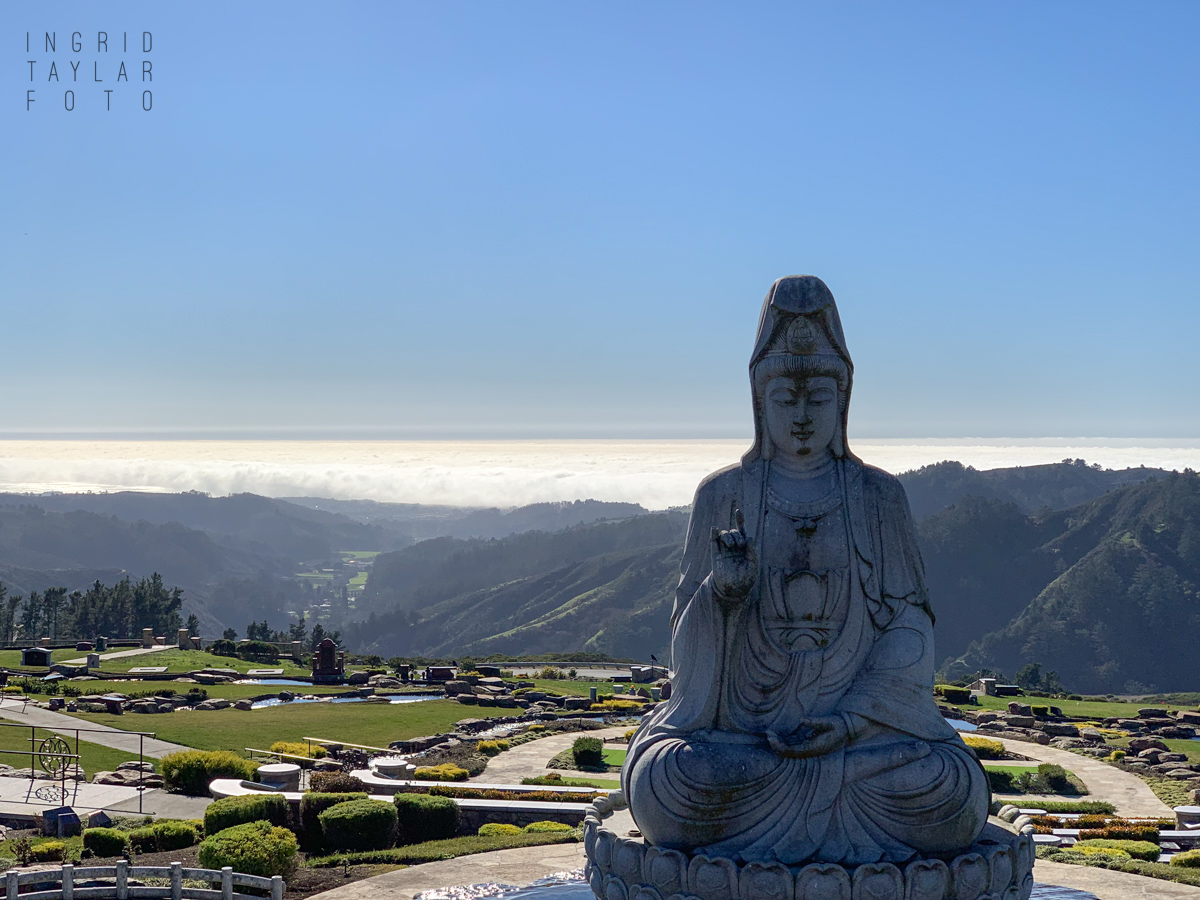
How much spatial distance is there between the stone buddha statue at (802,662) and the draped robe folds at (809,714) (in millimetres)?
13

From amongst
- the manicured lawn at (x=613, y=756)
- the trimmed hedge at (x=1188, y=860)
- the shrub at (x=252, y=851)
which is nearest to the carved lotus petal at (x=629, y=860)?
the shrub at (x=252, y=851)

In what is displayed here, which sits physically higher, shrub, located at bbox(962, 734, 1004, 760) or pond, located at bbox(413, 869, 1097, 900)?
pond, located at bbox(413, 869, 1097, 900)

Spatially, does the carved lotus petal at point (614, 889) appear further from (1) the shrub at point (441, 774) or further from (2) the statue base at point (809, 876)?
(1) the shrub at point (441, 774)

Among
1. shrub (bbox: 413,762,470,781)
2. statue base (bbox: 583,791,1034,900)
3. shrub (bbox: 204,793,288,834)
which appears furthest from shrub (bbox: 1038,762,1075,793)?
statue base (bbox: 583,791,1034,900)

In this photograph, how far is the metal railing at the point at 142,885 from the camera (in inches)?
532

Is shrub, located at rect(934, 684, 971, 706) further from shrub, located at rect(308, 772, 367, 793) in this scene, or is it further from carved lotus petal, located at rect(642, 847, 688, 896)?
carved lotus petal, located at rect(642, 847, 688, 896)

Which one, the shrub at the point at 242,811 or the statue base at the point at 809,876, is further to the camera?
the shrub at the point at 242,811

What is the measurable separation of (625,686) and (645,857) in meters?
40.1

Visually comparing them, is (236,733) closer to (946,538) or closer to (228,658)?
(228,658)

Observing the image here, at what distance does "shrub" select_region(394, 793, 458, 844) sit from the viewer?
1827 centimetres

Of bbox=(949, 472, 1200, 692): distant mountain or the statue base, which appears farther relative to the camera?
bbox=(949, 472, 1200, 692): distant mountain

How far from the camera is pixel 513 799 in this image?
71.4 feet

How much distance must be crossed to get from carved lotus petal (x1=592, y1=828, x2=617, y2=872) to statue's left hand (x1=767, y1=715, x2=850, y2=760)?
1.51 m

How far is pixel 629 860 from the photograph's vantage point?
9594 mm
